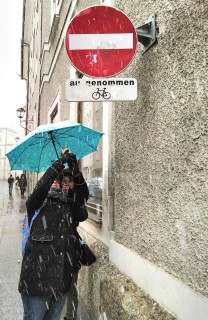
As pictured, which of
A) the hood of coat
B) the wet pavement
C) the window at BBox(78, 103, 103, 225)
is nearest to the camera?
the hood of coat

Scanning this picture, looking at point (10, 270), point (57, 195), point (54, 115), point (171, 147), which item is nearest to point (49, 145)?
point (57, 195)

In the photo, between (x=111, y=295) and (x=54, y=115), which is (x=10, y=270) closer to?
(x=111, y=295)

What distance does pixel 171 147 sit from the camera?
2289 mm

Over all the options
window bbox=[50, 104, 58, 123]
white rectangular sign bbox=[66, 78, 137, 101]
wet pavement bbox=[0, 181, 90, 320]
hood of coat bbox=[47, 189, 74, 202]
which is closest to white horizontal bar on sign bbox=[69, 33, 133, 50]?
white rectangular sign bbox=[66, 78, 137, 101]

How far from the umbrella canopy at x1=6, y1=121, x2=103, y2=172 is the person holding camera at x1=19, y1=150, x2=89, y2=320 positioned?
1.79 ft

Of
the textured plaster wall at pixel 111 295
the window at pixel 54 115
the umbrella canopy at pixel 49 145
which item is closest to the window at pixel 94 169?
the textured plaster wall at pixel 111 295

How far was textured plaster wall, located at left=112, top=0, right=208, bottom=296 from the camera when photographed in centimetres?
200

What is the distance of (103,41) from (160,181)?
3.37 feet

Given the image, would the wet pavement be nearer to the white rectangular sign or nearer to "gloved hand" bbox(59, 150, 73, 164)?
"gloved hand" bbox(59, 150, 73, 164)

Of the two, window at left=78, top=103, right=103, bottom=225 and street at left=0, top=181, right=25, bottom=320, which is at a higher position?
window at left=78, top=103, right=103, bottom=225

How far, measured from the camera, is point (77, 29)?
7.98 ft

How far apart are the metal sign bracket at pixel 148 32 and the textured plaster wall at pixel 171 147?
2.0 inches

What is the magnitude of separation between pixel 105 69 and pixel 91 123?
265 cm

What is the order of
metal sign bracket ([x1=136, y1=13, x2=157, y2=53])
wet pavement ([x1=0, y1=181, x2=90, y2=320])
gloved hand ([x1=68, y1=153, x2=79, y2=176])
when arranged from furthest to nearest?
1. wet pavement ([x1=0, y1=181, x2=90, y2=320])
2. gloved hand ([x1=68, y1=153, x2=79, y2=176])
3. metal sign bracket ([x1=136, y1=13, x2=157, y2=53])
